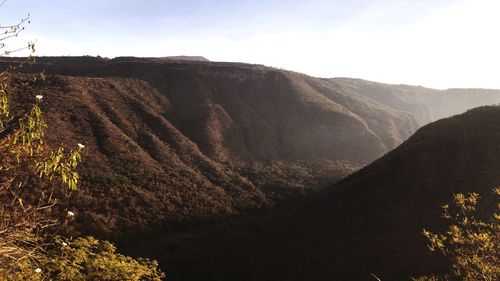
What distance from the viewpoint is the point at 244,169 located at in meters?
61.8

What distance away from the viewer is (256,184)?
5538cm

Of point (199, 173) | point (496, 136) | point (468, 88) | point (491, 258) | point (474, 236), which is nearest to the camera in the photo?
point (474, 236)

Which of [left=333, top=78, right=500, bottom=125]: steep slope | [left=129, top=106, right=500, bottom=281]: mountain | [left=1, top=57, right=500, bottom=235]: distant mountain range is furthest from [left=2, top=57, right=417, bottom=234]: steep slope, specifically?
[left=333, top=78, right=500, bottom=125]: steep slope

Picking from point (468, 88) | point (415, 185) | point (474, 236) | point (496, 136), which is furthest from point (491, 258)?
point (468, 88)

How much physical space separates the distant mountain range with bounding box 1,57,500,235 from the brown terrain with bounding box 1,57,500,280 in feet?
0.84

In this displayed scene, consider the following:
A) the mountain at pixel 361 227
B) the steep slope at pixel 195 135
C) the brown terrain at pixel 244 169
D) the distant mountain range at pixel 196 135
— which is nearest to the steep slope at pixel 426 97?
the distant mountain range at pixel 196 135

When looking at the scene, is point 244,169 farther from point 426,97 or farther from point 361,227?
point 426,97

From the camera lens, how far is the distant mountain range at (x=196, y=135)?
1711 inches

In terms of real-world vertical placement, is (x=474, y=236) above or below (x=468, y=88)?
below

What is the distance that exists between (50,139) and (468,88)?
196218 mm

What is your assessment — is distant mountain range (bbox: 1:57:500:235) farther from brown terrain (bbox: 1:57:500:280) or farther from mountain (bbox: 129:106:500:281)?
mountain (bbox: 129:106:500:281)

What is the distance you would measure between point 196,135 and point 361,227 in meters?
42.2

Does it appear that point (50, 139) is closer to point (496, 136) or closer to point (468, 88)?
point (496, 136)

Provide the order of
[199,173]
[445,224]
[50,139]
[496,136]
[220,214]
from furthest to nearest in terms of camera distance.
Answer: [199,173] → [50,139] → [220,214] → [496,136] → [445,224]
